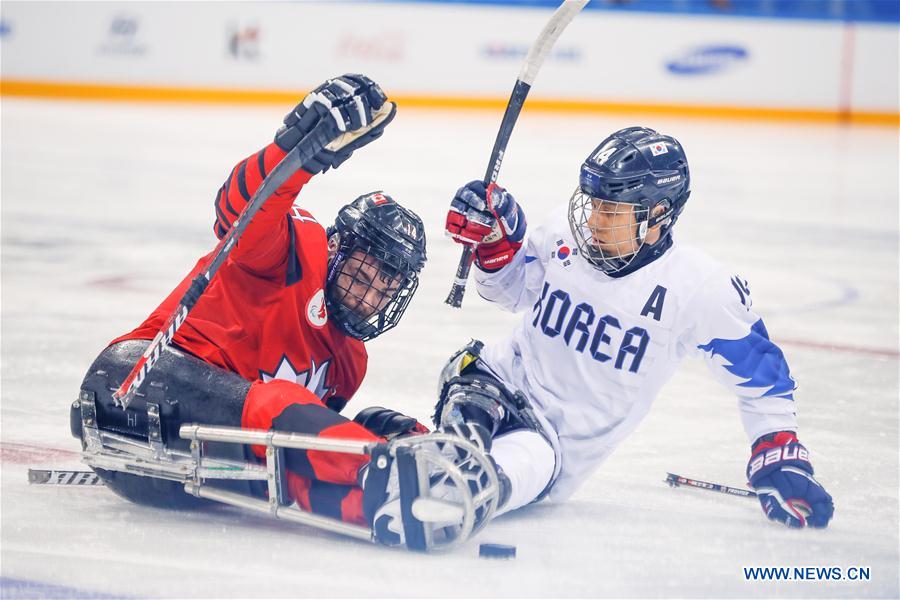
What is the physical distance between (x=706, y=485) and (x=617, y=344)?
1.71ft

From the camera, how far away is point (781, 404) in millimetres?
2836

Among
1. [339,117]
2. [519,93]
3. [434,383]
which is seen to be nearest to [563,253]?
[519,93]

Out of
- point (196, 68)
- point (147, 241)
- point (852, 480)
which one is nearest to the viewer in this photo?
point (852, 480)

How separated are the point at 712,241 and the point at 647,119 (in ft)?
22.8

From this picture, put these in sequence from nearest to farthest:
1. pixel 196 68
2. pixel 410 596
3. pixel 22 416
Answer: pixel 410 596, pixel 22 416, pixel 196 68

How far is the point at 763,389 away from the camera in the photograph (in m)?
2.82

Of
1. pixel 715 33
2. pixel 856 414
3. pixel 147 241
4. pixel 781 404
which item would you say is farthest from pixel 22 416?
pixel 715 33

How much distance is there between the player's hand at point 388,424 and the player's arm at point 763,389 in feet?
2.32

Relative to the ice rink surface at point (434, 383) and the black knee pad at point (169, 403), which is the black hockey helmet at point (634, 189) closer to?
the ice rink surface at point (434, 383)

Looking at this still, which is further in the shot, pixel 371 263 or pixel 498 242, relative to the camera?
pixel 498 242

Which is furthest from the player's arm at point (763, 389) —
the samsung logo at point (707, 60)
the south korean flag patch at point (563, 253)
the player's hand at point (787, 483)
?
the samsung logo at point (707, 60)

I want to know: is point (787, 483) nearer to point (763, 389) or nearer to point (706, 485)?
point (763, 389)

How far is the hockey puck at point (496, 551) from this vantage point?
2.54 metres

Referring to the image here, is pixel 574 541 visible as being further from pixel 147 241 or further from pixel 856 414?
pixel 147 241
